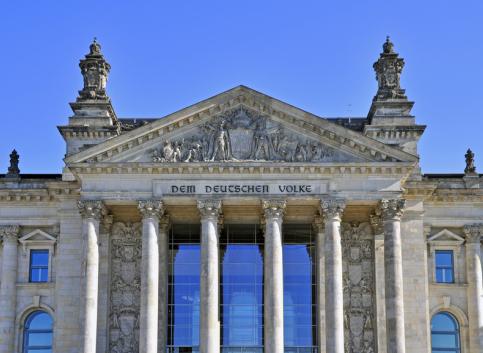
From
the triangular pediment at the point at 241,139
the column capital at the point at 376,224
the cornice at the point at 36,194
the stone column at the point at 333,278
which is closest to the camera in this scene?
the stone column at the point at 333,278

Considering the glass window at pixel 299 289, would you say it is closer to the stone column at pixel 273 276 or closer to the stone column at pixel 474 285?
the stone column at pixel 273 276

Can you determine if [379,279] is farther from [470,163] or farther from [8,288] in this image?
[8,288]

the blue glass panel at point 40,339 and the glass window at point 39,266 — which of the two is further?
the glass window at point 39,266

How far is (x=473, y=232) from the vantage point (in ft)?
179

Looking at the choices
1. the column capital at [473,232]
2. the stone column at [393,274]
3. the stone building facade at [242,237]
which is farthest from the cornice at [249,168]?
the column capital at [473,232]

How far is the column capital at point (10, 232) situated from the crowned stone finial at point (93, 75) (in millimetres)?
7762

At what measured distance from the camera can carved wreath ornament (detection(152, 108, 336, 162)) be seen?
51062 millimetres

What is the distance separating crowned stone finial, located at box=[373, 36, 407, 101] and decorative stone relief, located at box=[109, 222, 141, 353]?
15.2 meters

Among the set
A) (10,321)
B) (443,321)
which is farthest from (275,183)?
(10,321)

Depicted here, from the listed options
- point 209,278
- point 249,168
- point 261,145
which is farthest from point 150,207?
point 261,145

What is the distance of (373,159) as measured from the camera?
50.8 metres

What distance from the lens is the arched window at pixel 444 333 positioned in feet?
176

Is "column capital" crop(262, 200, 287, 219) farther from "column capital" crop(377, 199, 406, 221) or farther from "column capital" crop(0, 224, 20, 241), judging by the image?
"column capital" crop(0, 224, 20, 241)

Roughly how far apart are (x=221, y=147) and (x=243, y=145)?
3.83ft
